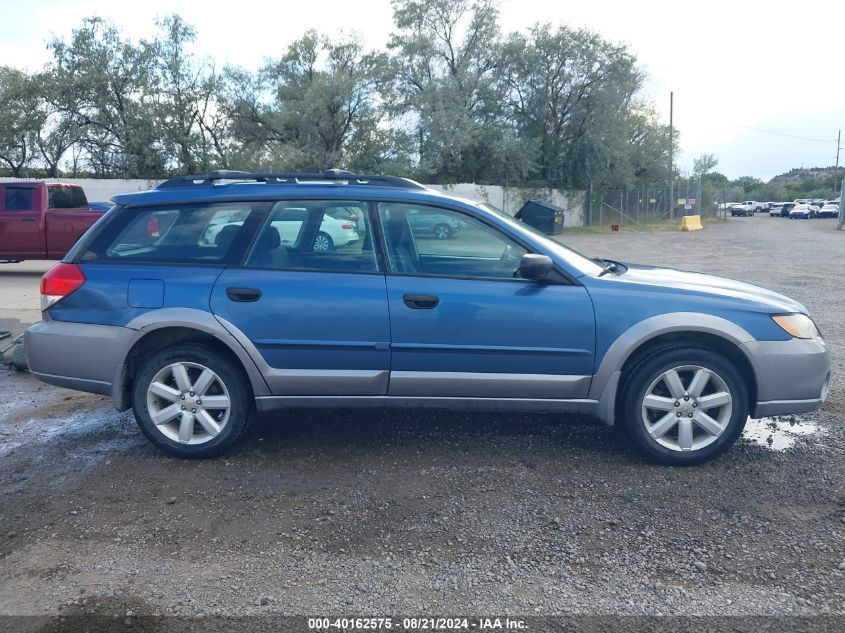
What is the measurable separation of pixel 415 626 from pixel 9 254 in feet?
43.8

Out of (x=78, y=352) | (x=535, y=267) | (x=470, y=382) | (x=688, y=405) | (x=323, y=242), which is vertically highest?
(x=323, y=242)

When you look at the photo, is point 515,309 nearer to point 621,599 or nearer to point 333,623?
point 621,599

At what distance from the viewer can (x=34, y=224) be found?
44.0 ft

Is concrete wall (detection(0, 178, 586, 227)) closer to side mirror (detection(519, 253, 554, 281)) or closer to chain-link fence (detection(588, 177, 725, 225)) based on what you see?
chain-link fence (detection(588, 177, 725, 225))

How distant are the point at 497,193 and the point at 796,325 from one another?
1224 inches

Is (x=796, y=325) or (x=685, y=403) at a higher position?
(x=796, y=325)

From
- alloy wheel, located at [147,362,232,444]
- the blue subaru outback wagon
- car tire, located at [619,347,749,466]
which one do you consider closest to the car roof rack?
the blue subaru outback wagon

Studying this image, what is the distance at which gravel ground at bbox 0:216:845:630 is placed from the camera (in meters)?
3.04

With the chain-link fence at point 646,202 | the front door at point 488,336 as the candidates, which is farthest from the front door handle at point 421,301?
the chain-link fence at point 646,202

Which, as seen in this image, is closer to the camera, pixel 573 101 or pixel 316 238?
pixel 316 238

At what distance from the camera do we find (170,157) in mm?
32406

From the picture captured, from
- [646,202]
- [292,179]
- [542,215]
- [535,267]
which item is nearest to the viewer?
[535,267]

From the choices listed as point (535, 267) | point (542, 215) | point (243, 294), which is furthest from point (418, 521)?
point (542, 215)

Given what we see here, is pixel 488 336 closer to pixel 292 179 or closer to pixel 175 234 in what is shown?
pixel 292 179
